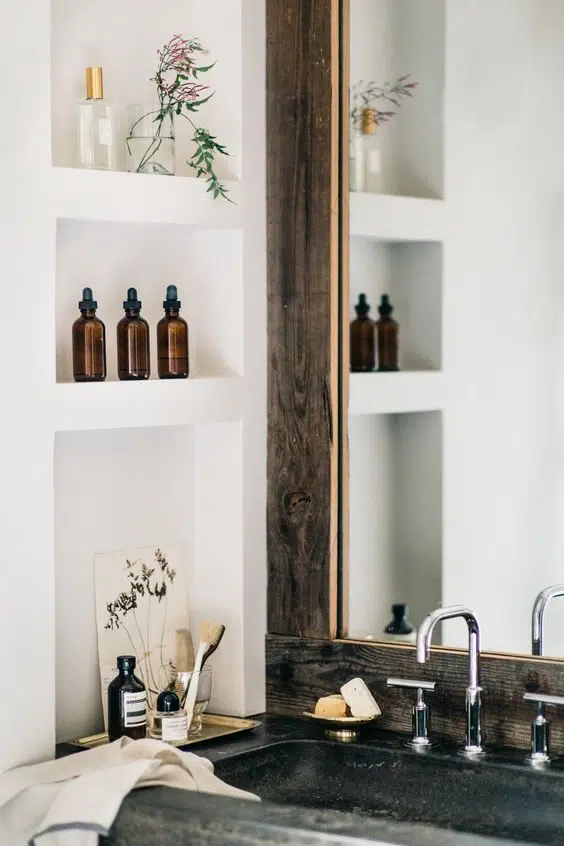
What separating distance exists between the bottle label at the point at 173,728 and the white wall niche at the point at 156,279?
66 cm

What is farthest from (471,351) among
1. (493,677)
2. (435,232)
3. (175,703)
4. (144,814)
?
→ (144,814)

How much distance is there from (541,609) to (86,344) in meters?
0.95

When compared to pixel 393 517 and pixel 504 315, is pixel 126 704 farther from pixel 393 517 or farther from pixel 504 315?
pixel 504 315

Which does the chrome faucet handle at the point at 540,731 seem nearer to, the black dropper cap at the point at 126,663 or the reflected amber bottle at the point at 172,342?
the black dropper cap at the point at 126,663

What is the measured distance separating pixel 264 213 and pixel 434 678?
3.22 feet

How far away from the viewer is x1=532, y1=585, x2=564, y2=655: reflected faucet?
2.39m

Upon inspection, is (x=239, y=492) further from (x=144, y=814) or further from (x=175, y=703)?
(x=144, y=814)

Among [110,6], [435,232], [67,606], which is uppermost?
[110,6]

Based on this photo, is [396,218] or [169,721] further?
[396,218]

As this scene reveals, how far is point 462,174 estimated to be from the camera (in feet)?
8.20

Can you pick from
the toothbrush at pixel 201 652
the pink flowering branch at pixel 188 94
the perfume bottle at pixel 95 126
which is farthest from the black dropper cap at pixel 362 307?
the toothbrush at pixel 201 652

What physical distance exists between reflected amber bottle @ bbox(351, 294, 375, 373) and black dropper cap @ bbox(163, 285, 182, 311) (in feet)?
1.13

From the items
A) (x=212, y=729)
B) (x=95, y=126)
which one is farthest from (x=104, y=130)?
(x=212, y=729)

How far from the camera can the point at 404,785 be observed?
2.41m
